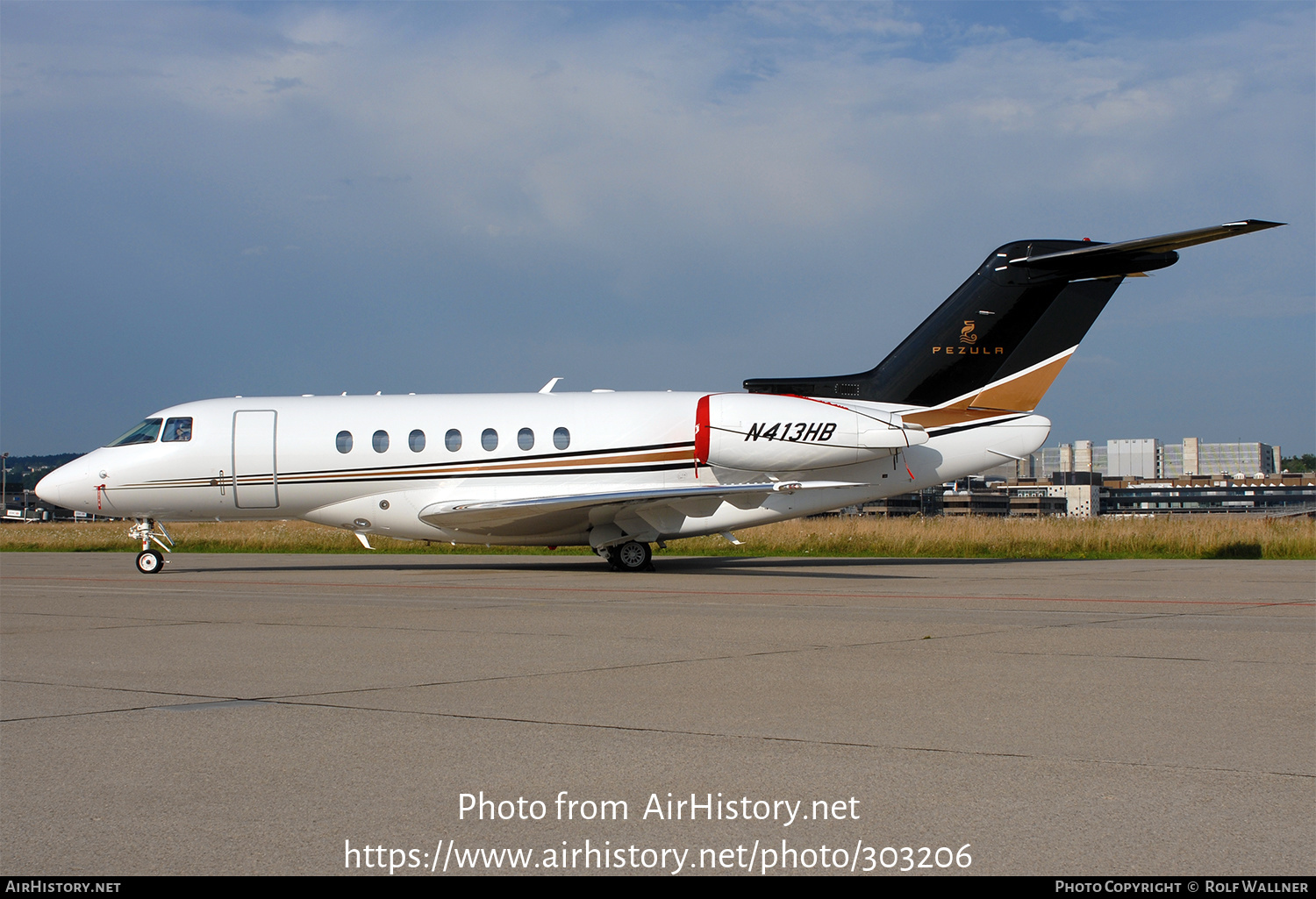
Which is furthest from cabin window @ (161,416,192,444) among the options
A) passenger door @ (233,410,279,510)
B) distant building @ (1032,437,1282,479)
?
distant building @ (1032,437,1282,479)

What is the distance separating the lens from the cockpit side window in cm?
2084

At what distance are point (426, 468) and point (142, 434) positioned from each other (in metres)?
5.50

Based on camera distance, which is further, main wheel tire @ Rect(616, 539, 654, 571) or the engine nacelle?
main wheel tire @ Rect(616, 539, 654, 571)

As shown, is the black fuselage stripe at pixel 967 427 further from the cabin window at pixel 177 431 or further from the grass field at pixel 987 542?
the cabin window at pixel 177 431

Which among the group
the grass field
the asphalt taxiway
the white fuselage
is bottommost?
the asphalt taxiway

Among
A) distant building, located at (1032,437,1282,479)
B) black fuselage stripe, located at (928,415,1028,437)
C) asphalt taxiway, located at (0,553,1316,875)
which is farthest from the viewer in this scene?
distant building, located at (1032,437,1282,479)

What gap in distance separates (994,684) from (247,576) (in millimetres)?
15754

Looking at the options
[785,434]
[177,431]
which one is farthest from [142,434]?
[785,434]

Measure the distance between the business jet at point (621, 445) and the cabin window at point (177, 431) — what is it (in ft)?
0.11

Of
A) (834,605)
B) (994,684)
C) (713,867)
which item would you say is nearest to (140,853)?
(713,867)

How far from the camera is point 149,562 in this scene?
67.9 feet

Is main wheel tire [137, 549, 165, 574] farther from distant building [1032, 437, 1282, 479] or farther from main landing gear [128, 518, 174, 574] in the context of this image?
distant building [1032, 437, 1282, 479]

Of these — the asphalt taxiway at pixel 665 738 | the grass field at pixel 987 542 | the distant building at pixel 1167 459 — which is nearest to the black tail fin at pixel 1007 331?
the grass field at pixel 987 542

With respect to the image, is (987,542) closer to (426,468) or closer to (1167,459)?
(426,468)
